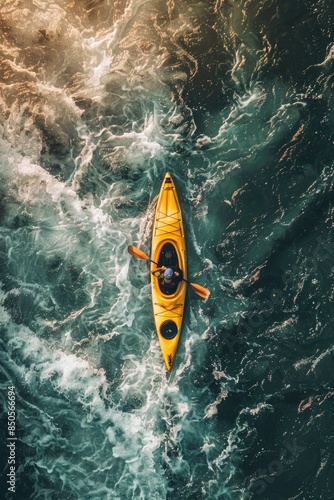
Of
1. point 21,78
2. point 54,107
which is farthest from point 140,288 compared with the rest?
point 21,78

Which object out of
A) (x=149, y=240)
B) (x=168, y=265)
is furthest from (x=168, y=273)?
(x=149, y=240)

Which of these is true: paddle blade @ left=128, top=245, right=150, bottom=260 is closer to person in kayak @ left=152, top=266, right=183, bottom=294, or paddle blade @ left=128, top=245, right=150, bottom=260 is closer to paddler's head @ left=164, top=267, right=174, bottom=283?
person in kayak @ left=152, top=266, right=183, bottom=294

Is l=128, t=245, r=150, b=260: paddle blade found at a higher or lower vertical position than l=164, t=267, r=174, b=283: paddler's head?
higher

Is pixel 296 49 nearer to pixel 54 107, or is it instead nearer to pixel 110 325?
pixel 54 107

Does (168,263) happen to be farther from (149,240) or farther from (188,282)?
(149,240)

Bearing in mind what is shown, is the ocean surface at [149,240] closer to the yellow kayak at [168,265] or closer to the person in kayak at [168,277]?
the yellow kayak at [168,265]

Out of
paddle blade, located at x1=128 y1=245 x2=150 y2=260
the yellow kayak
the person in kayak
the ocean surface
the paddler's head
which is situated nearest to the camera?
the paddler's head

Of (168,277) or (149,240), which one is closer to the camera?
(168,277)

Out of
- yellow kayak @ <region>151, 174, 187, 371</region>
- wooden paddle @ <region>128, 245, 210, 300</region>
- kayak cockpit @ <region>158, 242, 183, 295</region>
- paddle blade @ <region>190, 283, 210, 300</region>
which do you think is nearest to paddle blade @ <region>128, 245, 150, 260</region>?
wooden paddle @ <region>128, 245, 210, 300</region>

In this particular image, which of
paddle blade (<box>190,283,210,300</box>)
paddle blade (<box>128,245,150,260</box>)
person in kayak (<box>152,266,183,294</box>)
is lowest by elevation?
paddle blade (<box>190,283,210,300</box>)
